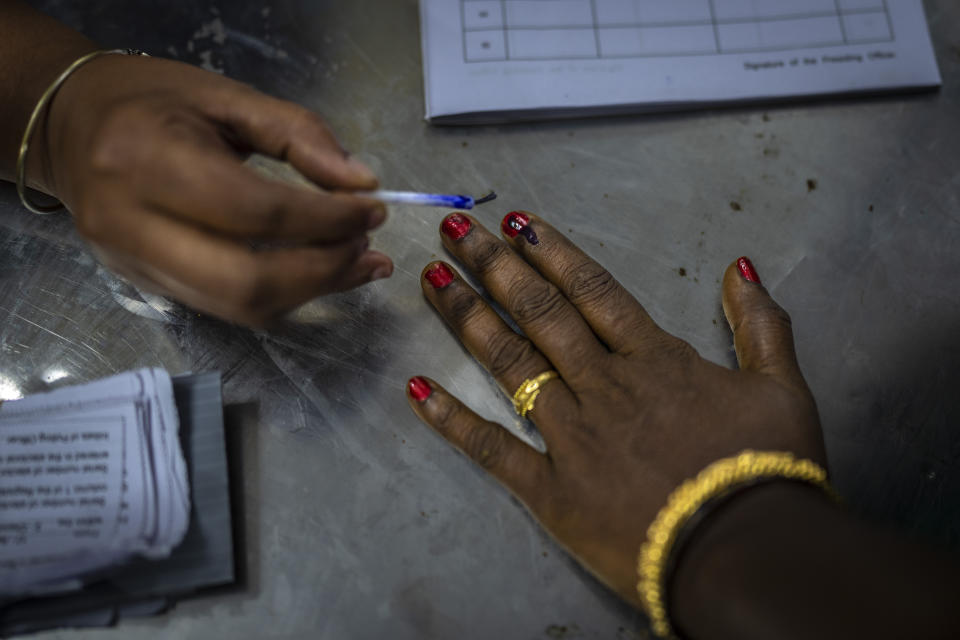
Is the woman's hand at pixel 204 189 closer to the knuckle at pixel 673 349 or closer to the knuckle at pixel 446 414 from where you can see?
the knuckle at pixel 446 414

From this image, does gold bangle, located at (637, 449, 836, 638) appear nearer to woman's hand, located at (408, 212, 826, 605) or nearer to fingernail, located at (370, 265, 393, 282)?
woman's hand, located at (408, 212, 826, 605)

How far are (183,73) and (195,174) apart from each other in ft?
0.48

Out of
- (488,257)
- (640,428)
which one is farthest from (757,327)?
(488,257)

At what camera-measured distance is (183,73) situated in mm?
568

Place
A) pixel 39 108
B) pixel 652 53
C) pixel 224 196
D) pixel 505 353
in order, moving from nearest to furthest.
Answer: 1. pixel 224 196
2. pixel 39 108
3. pixel 505 353
4. pixel 652 53

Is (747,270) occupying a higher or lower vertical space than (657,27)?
lower

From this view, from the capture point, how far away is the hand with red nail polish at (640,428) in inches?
19.9

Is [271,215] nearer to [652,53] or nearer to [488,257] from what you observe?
[488,257]

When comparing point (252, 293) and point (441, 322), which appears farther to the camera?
point (441, 322)

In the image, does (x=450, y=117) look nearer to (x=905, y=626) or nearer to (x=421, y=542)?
(x=421, y=542)

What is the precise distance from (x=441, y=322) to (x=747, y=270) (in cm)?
35

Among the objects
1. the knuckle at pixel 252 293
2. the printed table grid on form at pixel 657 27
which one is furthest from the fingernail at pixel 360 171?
the printed table grid on form at pixel 657 27

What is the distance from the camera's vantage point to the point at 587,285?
0.70 meters

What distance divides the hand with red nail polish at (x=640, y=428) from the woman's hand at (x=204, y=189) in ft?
0.60
